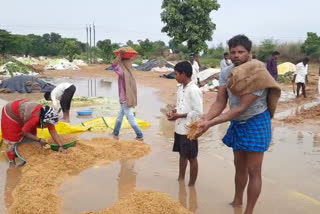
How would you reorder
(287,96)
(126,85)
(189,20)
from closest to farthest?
1. (126,85)
2. (287,96)
3. (189,20)

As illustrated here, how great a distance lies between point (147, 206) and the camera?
10.7 feet

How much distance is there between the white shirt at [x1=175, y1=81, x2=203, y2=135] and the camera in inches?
156

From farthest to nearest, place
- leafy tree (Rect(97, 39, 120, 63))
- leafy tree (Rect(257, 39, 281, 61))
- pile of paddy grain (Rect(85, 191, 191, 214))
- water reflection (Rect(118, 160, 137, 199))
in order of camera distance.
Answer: leafy tree (Rect(97, 39, 120, 63)) → leafy tree (Rect(257, 39, 281, 61)) → water reflection (Rect(118, 160, 137, 199)) → pile of paddy grain (Rect(85, 191, 191, 214))

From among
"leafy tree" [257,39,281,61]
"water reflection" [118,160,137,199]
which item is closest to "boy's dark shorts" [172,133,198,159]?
"water reflection" [118,160,137,199]

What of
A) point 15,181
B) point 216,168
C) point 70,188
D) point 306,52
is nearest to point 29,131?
point 15,181

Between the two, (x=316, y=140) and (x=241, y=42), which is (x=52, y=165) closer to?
(x=241, y=42)

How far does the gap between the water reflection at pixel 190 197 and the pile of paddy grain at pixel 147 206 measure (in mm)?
428

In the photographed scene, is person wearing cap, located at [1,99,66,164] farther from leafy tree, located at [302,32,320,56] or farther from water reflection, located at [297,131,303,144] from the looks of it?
leafy tree, located at [302,32,320,56]

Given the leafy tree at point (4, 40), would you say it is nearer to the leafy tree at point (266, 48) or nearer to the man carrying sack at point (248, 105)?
the leafy tree at point (266, 48)

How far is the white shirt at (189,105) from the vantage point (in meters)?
3.96

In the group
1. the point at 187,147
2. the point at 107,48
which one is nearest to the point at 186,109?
the point at 187,147

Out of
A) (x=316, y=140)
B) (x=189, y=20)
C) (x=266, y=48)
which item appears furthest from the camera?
(x=266, y=48)

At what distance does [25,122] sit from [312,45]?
2775cm

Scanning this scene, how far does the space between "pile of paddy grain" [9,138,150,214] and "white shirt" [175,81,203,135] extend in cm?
165
